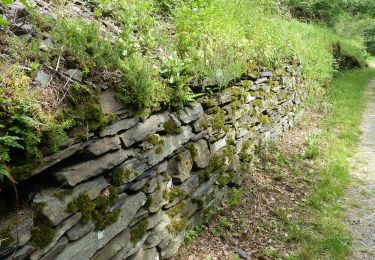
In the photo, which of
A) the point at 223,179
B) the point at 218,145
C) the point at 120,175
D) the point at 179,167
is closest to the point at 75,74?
the point at 120,175

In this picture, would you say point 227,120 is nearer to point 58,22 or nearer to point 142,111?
point 142,111

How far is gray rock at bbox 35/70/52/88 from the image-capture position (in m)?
2.81

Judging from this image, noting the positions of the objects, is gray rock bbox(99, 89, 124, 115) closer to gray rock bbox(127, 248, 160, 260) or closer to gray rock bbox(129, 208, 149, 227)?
gray rock bbox(129, 208, 149, 227)

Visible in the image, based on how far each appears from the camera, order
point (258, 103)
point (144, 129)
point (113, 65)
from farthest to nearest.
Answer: point (258, 103)
point (144, 129)
point (113, 65)

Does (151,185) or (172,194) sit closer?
(151,185)

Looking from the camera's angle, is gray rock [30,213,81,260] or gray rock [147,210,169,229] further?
gray rock [147,210,169,229]

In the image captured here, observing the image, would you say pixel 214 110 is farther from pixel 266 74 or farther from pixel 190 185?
pixel 266 74

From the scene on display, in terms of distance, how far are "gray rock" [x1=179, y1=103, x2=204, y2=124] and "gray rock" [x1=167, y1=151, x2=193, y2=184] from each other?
431mm

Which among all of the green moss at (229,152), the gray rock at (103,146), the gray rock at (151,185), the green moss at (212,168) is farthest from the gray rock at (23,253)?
the green moss at (229,152)

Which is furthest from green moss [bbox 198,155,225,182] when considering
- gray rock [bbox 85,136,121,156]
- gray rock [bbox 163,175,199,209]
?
gray rock [bbox 85,136,121,156]

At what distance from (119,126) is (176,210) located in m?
1.50

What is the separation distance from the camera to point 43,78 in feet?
9.39

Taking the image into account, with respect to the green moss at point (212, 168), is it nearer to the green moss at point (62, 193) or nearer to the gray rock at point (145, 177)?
the gray rock at point (145, 177)

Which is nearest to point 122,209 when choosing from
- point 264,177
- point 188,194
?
point 188,194
